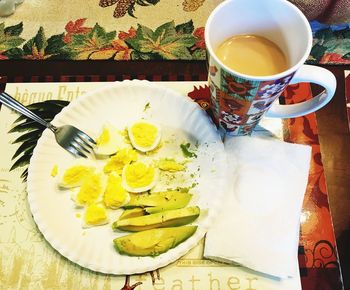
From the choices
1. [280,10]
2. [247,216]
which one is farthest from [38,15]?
[247,216]

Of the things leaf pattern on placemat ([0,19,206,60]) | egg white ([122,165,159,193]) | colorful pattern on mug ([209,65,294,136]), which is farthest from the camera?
leaf pattern on placemat ([0,19,206,60])

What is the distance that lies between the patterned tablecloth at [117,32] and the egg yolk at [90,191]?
14.2 inches

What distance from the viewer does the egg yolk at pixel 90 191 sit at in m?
0.74

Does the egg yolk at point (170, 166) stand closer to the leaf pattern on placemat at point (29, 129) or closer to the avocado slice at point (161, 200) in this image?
the avocado slice at point (161, 200)

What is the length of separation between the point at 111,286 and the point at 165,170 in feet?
0.79

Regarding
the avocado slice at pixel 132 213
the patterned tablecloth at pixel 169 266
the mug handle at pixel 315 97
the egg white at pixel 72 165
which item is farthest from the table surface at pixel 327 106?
the avocado slice at pixel 132 213

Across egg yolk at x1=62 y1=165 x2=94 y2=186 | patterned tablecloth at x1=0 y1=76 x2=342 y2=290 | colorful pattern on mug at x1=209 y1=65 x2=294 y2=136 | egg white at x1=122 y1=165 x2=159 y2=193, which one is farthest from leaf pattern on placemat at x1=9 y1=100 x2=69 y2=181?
colorful pattern on mug at x1=209 y1=65 x2=294 y2=136

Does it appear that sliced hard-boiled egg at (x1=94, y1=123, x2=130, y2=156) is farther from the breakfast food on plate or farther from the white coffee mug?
the white coffee mug

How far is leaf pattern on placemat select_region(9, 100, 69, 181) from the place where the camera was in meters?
0.83

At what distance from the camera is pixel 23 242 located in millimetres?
750

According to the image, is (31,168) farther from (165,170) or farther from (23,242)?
(165,170)

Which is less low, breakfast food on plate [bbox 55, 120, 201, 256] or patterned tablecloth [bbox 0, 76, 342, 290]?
breakfast food on plate [bbox 55, 120, 201, 256]

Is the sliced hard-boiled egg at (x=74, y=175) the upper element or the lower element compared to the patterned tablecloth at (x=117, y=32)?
lower

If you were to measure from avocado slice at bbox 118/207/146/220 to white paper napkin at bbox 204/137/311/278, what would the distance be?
13cm
